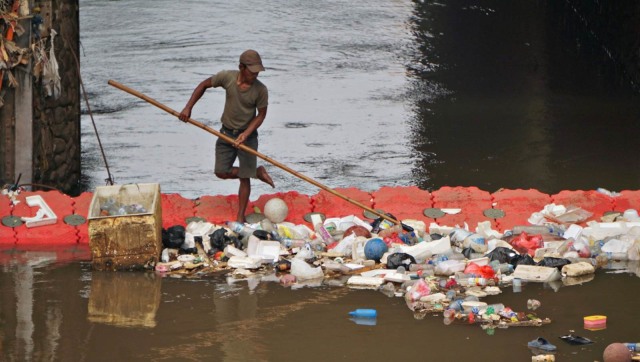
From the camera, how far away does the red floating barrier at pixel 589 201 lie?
11.6 metres

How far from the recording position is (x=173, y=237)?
34.8ft

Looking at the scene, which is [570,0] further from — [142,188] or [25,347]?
[25,347]

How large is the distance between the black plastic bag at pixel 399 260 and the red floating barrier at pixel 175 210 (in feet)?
7.10

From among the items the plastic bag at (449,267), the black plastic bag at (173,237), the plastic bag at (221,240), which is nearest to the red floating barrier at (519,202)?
the plastic bag at (449,267)

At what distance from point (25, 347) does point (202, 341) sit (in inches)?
45.5

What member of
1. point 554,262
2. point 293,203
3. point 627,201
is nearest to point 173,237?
point 293,203

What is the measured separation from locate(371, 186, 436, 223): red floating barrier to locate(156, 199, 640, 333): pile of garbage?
1.07ft

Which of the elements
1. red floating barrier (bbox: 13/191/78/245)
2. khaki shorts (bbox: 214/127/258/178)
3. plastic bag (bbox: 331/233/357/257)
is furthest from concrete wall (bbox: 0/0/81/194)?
plastic bag (bbox: 331/233/357/257)

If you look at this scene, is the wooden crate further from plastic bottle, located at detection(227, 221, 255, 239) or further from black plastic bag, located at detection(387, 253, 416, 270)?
black plastic bag, located at detection(387, 253, 416, 270)

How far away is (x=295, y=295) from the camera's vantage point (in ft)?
31.4

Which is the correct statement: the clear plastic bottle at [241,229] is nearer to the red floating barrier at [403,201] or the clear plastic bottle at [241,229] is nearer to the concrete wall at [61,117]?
the red floating barrier at [403,201]

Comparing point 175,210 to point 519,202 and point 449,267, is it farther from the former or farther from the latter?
point 519,202

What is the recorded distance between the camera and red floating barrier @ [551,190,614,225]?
11633 millimetres

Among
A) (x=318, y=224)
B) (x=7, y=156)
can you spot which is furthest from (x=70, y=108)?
(x=318, y=224)
